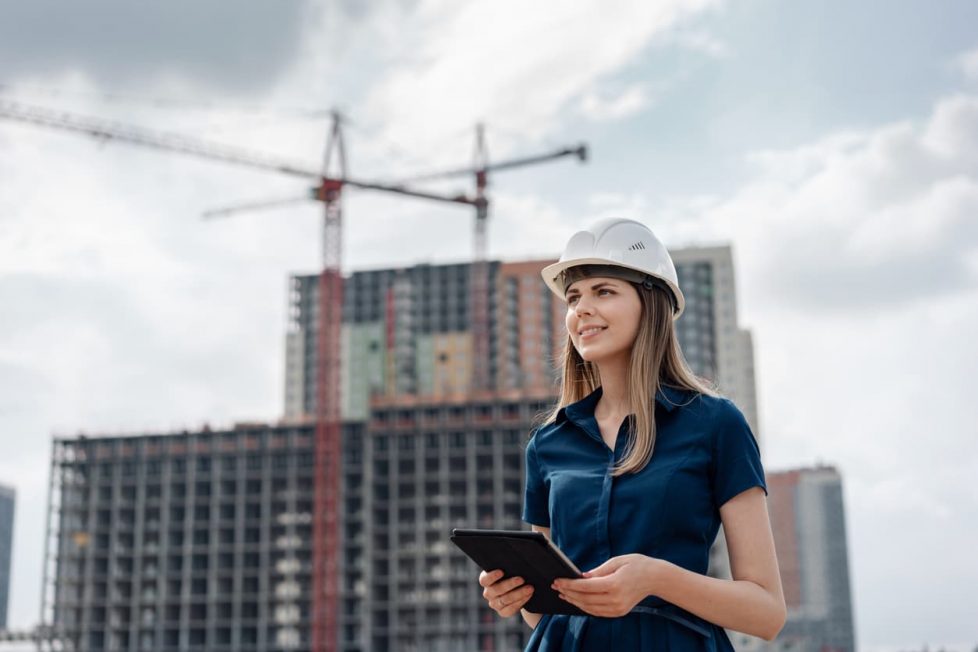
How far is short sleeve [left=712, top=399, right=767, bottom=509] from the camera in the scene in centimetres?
343

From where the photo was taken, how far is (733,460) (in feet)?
11.3

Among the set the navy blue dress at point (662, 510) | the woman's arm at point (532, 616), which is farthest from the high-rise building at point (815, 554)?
the navy blue dress at point (662, 510)

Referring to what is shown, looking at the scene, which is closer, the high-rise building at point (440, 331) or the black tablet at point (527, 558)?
the black tablet at point (527, 558)

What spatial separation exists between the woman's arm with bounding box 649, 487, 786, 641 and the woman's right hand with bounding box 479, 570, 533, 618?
0.38 m

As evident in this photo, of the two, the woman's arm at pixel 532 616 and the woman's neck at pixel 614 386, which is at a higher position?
the woman's neck at pixel 614 386

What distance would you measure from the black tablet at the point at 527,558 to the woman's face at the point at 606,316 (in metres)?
0.81

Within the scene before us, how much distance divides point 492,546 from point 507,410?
364 ft

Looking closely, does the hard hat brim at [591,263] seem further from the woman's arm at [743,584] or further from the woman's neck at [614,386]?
the woman's arm at [743,584]

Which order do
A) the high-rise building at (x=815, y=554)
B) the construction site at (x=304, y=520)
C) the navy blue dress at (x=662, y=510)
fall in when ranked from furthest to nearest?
the high-rise building at (x=815, y=554) → the construction site at (x=304, y=520) → the navy blue dress at (x=662, y=510)

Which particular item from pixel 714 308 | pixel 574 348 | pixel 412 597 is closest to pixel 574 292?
pixel 574 348

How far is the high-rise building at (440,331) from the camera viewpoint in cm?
14650

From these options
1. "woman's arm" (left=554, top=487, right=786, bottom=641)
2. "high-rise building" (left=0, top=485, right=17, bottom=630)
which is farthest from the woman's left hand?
"high-rise building" (left=0, top=485, right=17, bottom=630)

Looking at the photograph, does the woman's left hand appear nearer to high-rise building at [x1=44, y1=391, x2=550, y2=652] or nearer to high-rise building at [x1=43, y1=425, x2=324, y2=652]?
high-rise building at [x1=44, y1=391, x2=550, y2=652]

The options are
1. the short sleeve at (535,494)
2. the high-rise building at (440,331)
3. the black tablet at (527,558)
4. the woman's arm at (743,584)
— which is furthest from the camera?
the high-rise building at (440,331)
